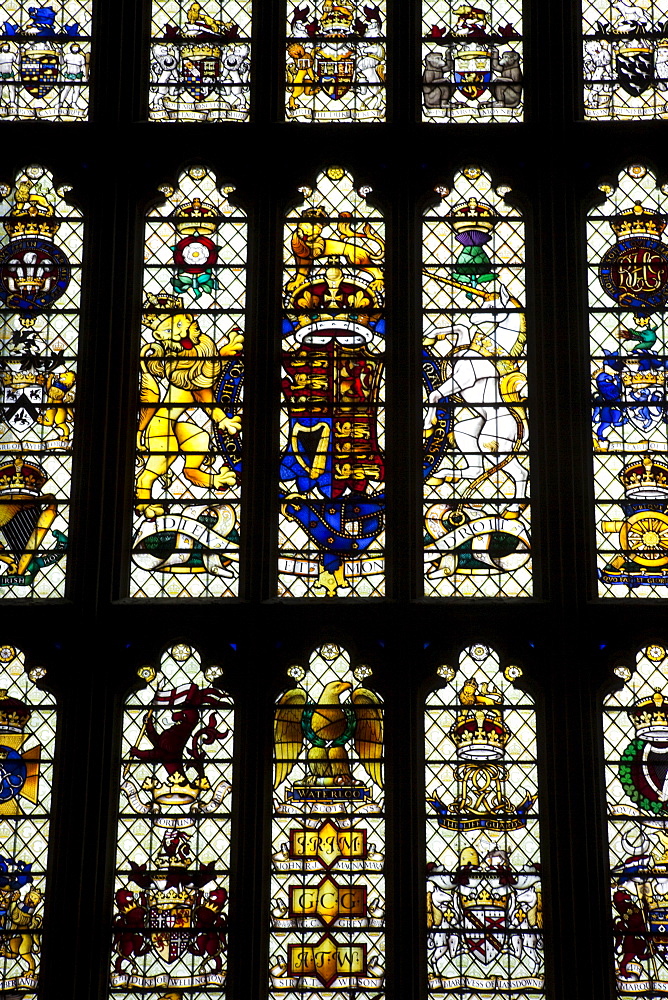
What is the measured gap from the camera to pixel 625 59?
25.7ft

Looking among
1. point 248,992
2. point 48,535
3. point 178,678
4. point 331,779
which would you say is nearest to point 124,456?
point 48,535

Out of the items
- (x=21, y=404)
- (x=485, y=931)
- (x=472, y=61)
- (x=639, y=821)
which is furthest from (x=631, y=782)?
(x=472, y=61)

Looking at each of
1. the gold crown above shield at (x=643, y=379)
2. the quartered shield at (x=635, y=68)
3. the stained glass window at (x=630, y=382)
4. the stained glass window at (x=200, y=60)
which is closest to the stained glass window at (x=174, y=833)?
the stained glass window at (x=630, y=382)

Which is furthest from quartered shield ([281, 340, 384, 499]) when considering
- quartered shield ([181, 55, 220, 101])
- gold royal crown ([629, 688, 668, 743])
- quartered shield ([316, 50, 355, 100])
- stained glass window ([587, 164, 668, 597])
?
gold royal crown ([629, 688, 668, 743])

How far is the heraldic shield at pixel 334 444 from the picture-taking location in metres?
7.19

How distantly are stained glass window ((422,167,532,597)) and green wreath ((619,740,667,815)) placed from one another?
36.2 inches

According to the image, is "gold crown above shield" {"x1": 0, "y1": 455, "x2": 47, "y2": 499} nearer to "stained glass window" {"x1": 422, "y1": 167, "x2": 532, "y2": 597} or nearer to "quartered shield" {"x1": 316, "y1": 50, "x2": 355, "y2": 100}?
"stained glass window" {"x1": 422, "y1": 167, "x2": 532, "y2": 597}

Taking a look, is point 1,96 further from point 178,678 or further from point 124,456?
point 178,678

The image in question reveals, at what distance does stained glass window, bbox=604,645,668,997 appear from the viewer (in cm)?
665

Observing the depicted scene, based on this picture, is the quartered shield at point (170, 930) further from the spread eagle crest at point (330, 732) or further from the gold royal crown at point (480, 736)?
the gold royal crown at point (480, 736)

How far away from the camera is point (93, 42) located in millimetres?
7832

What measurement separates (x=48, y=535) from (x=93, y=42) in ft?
9.19

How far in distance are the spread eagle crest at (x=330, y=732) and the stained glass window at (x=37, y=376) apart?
1336 mm

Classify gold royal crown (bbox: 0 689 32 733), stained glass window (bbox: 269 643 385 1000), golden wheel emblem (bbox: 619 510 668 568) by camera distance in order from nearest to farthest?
stained glass window (bbox: 269 643 385 1000) < gold royal crown (bbox: 0 689 32 733) < golden wheel emblem (bbox: 619 510 668 568)
